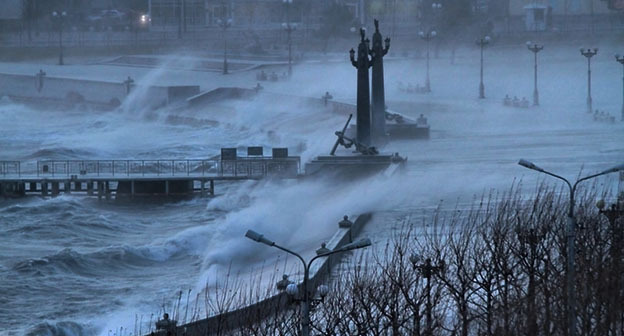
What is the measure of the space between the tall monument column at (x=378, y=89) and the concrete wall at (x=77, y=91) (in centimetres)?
1925

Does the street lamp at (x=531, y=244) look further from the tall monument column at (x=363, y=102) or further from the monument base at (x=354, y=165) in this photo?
the tall monument column at (x=363, y=102)

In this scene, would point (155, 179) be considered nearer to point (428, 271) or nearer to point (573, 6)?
point (428, 271)

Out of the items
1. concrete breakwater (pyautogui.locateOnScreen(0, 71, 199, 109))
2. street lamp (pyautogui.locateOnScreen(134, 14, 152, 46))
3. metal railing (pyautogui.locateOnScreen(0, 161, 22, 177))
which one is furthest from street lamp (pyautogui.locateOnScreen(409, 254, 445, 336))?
street lamp (pyautogui.locateOnScreen(134, 14, 152, 46))

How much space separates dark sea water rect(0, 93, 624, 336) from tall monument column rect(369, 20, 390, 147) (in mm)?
628

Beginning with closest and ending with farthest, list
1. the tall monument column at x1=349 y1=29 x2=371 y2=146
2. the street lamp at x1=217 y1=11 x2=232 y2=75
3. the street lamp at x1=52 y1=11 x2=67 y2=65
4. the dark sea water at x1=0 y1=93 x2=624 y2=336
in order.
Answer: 1. the dark sea water at x1=0 y1=93 x2=624 y2=336
2. the tall monument column at x1=349 y1=29 x2=371 y2=146
3. the street lamp at x1=217 y1=11 x2=232 y2=75
4. the street lamp at x1=52 y1=11 x2=67 y2=65

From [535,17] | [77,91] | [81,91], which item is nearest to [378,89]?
[81,91]

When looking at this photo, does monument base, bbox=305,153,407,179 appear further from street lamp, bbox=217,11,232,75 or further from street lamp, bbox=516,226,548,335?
street lamp, bbox=217,11,232,75

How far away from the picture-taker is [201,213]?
20750mm

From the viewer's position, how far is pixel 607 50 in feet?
159

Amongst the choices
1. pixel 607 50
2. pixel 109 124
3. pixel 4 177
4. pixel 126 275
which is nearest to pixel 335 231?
pixel 126 275

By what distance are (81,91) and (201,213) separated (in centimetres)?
2599

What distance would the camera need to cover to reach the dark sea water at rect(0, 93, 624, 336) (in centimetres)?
1411

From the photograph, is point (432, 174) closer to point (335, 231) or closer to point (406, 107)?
point (335, 231)

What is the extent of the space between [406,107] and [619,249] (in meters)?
26.1
